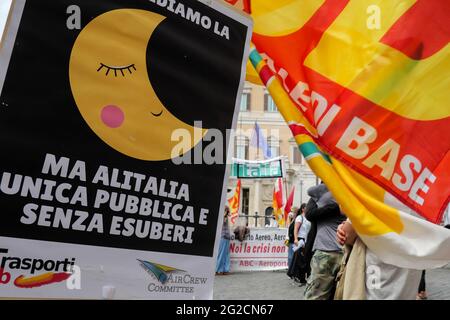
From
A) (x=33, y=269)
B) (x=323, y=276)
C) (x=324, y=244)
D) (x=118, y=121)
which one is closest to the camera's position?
(x=33, y=269)

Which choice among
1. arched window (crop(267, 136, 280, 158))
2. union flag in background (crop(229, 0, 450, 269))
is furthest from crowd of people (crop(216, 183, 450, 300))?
arched window (crop(267, 136, 280, 158))

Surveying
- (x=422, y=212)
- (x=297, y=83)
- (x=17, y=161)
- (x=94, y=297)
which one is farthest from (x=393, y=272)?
(x=17, y=161)

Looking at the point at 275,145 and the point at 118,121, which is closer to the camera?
the point at 118,121

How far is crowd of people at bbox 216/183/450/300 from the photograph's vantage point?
2.57 meters

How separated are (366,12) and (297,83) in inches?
22.8

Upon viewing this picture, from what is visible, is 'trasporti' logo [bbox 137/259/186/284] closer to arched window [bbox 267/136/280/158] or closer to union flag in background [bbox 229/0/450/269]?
union flag in background [bbox 229/0/450/269]

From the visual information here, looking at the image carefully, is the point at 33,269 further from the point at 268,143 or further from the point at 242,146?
the point at 268,143

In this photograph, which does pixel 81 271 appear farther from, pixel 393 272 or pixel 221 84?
pixel 393 272

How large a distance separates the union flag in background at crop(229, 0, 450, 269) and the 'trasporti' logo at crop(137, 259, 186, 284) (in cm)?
96

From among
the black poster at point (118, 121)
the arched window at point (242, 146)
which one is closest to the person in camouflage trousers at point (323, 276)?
the black poster at point (118, 121)

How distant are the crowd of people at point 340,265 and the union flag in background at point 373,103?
265mm

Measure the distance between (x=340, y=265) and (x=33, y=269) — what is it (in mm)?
2930

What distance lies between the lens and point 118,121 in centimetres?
193

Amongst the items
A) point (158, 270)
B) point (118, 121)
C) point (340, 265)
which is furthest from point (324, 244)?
point (118, 121)
